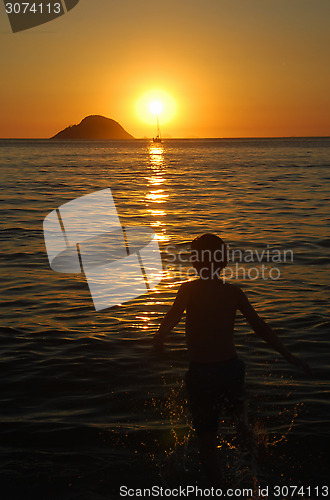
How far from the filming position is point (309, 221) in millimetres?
20844

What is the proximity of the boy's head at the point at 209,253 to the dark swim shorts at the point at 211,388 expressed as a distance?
2.41 feet

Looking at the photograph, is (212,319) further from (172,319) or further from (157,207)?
(157,207)

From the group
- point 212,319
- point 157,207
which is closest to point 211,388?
point 212,319

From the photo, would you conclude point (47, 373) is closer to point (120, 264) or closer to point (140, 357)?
point (140, 357)

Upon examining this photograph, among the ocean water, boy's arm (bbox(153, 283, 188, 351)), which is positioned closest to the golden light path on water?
the ocean water

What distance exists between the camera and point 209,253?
460 cm

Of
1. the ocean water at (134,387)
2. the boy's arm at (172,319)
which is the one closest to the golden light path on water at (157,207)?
the ocean water at (134,387)

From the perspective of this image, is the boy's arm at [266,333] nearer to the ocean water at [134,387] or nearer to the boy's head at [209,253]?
the boy's head at [209,253]

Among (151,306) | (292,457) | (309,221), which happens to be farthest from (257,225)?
(292,457)

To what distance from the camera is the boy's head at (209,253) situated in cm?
458

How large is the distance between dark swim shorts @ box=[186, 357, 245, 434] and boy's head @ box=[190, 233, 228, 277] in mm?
736

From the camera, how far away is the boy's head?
4582 millimetres

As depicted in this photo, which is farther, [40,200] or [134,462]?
[40,200]

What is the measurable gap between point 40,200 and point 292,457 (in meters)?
24.9
